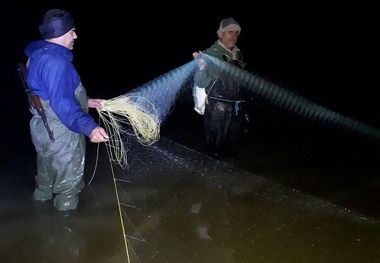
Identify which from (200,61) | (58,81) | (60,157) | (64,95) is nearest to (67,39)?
(58,81)

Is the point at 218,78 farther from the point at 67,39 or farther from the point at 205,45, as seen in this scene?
the point at 205,45

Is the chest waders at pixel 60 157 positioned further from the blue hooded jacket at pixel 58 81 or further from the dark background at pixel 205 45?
the dark background at pixel 205 45

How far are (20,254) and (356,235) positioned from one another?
3132 millimetres

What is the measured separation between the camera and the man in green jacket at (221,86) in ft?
18.2

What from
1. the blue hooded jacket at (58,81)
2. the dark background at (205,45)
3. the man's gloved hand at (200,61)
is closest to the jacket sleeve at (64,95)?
the blue hooded jacket at (58,81)

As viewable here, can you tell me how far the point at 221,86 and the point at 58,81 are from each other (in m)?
2.31

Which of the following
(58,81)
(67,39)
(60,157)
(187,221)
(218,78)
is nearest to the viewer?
(58,81)

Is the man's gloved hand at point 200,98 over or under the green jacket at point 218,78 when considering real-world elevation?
under

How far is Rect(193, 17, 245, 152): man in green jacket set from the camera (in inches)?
219

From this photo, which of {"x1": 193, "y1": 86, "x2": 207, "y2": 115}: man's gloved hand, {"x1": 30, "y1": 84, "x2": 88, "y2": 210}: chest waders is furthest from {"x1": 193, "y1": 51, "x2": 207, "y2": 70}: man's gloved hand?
{"x1": 30, "y1": 84, "x2": 88, "y2": 210}: chest waders

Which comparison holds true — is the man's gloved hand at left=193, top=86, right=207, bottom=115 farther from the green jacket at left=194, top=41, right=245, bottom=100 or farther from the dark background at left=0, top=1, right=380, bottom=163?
the dark background at left=0, top=1, right=380, bottom=163

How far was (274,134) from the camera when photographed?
7.61 meters

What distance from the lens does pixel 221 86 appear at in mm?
5684

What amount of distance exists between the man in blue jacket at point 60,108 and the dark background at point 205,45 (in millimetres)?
2568
